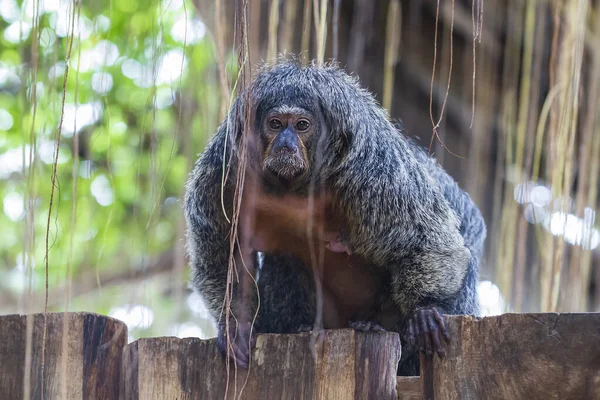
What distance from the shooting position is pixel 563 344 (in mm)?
2641

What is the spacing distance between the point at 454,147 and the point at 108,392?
165 inches

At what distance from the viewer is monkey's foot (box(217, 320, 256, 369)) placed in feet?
9.75

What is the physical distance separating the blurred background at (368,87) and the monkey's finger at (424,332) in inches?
28.2

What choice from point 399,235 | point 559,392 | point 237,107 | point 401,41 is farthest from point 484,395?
point 401,41

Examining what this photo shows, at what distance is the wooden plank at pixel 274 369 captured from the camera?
9.20ft

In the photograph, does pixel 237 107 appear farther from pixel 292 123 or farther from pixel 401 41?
pixel 401 41

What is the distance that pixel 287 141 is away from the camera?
3633 mm

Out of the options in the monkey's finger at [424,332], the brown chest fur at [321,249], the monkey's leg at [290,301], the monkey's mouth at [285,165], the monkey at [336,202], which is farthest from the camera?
the monkey's leg at [290,301]

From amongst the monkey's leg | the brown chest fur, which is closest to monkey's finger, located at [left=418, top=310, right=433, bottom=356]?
the brown chest fur

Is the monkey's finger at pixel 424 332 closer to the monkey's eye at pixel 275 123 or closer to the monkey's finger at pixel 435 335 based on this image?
the monkey's finger at pixel 435 335

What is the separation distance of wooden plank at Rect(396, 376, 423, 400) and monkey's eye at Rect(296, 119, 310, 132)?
1.39 metres

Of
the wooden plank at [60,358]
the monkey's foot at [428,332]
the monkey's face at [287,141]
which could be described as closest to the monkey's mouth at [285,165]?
the monkey's face at [287,141]

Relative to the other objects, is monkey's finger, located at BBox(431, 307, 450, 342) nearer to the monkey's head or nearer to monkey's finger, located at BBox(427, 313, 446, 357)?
monkey's finger, located at BBox(427, 313, 446, 357)

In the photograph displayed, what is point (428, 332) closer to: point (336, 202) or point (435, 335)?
point (435, 335)
